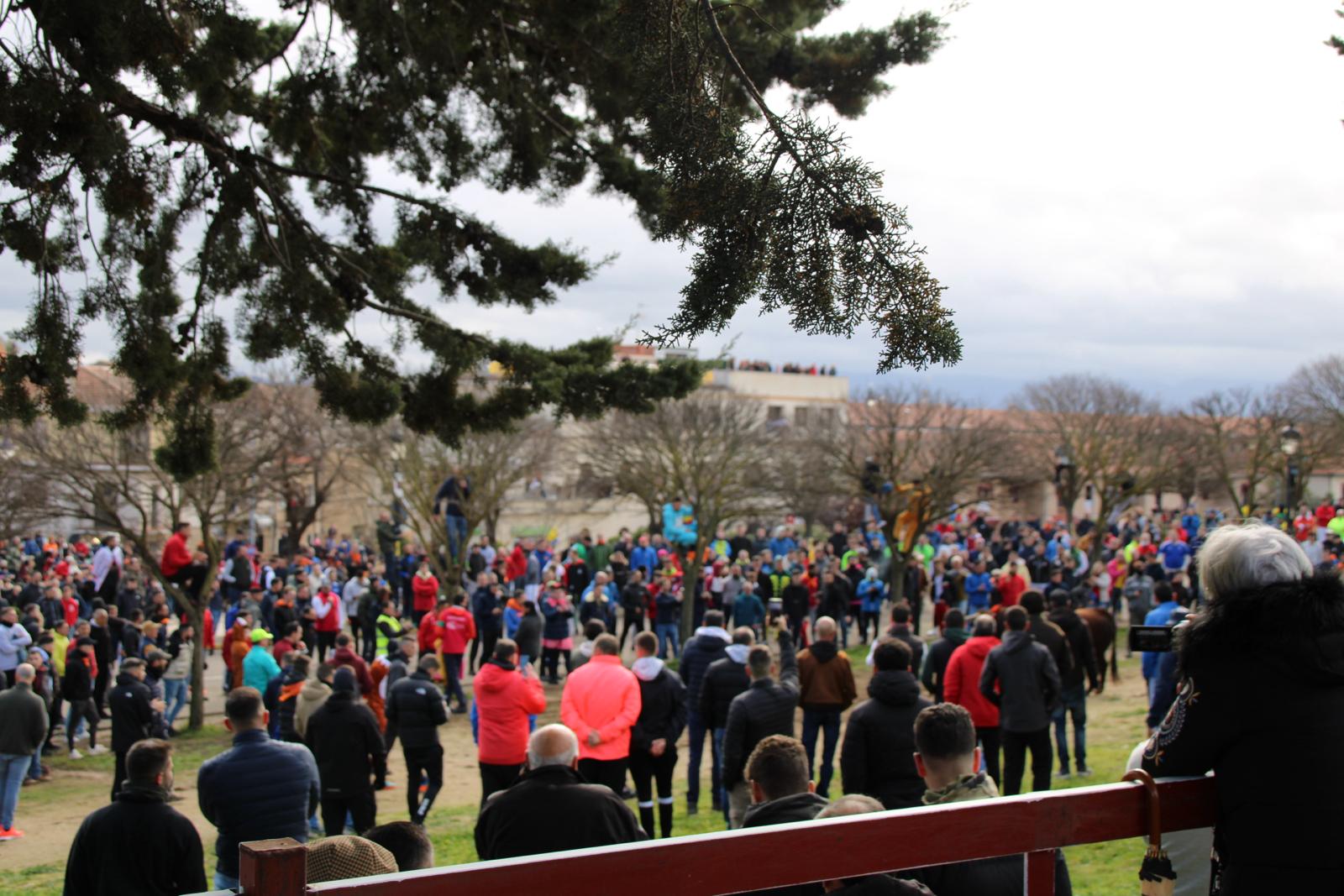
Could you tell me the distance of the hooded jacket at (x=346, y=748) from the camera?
Answer: 29.3ft

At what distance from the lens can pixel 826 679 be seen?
A: 1034 cm

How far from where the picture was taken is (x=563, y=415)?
8688mm

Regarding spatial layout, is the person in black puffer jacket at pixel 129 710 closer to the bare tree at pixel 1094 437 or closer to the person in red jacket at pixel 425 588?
the person in red jacket at pixel 425 588

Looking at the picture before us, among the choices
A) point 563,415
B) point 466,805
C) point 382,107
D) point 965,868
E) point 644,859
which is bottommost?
point 466,805

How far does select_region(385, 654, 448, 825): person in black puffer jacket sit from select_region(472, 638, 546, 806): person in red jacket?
26.7 inches

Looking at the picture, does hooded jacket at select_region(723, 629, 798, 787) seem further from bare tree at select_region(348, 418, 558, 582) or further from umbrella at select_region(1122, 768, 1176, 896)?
bare tree at select_region(348, 418, 558, 582)

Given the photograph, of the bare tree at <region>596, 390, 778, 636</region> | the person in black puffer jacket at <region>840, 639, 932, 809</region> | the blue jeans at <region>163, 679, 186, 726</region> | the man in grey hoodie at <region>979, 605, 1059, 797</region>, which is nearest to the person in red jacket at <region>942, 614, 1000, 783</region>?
the man in grey hoodie at <region>979, 605, 1059, 797</region>

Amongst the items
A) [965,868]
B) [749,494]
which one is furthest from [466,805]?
[749,494]

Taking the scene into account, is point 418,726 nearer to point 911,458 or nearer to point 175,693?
point 175,693

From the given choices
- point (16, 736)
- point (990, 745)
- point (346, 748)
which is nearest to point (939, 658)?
point (990, 745)

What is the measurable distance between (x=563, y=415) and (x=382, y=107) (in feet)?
8.36

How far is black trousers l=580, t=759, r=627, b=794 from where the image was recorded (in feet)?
30.3

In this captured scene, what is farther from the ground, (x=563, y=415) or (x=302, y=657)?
(x=563, y=415)

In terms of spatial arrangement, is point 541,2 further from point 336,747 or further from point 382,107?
point 336,747
